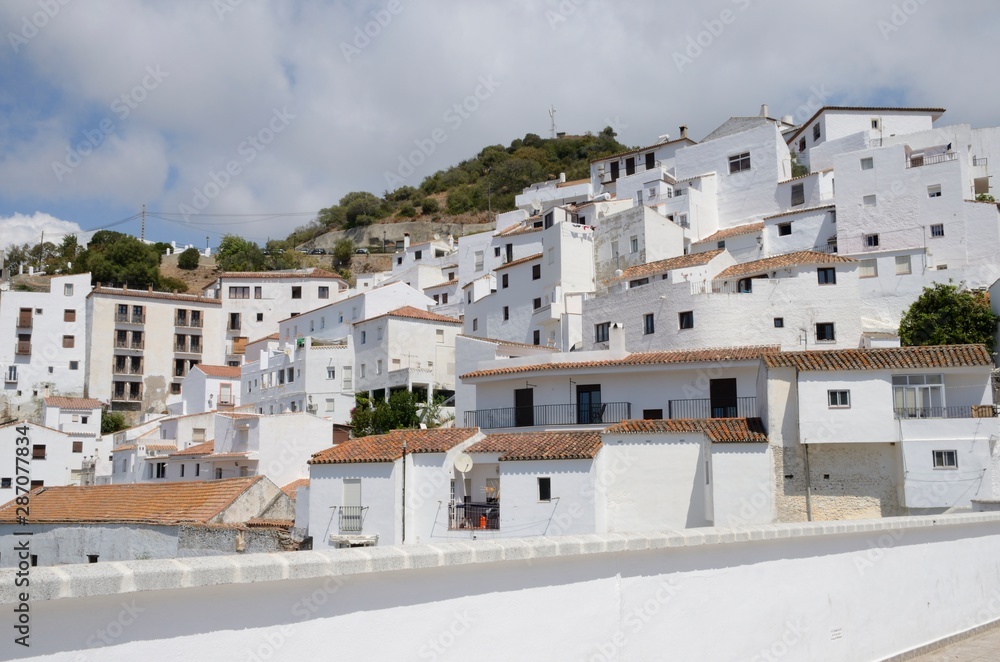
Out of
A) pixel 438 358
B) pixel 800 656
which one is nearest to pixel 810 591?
pixel 800 656

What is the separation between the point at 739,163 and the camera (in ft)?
184

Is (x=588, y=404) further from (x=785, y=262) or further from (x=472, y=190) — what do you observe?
(x=472, y=190)

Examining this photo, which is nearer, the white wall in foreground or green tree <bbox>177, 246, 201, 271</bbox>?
the white wall in foreground

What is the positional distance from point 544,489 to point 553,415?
20.6 ft

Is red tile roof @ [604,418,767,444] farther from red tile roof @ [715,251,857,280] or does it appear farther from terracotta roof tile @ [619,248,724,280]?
terracotta roof tile @ [619,248,724,280]

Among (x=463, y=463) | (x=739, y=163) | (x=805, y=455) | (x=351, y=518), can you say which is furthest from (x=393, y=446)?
(x=739, y=163)

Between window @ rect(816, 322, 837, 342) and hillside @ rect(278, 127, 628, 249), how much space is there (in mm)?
70211

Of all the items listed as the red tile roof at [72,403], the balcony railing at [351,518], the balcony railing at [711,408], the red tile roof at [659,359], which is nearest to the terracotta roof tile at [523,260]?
the red tile roof at [659,359]

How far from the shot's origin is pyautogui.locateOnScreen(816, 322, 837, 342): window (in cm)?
3834

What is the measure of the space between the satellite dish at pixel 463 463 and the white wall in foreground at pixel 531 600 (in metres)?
19.1

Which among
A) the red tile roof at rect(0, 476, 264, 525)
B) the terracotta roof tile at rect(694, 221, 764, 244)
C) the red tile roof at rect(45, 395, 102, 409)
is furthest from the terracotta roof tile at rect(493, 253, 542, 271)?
the red tile roof at rect(45, 395, 102, 409)

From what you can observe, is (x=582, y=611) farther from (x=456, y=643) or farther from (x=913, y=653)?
(x=913, y=653)

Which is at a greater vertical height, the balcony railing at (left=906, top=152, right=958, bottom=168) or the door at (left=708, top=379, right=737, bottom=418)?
the balcony railing at (left=906, top=152, right=958, bottom=168)

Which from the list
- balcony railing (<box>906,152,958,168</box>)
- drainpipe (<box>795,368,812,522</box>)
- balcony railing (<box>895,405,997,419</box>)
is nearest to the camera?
balcony railing (<box>895,405,997,419</box>)
